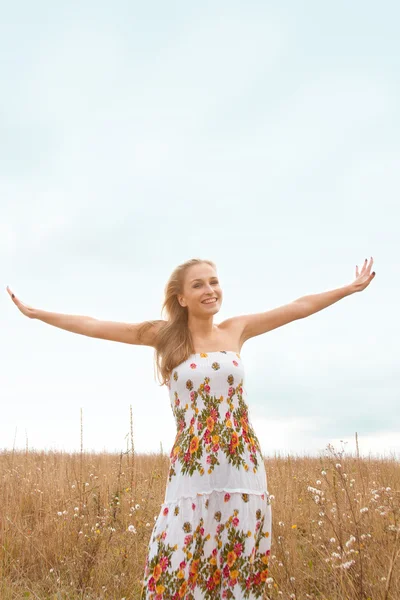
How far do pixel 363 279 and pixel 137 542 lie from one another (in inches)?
A: 148

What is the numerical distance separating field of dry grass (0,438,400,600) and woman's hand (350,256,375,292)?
148 centimetres

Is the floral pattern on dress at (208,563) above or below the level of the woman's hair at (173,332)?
below

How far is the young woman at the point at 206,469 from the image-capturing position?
387 cm

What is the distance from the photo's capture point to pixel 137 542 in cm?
658

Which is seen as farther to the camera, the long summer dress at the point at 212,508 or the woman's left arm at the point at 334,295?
the woman's left arm at the point at 334,295

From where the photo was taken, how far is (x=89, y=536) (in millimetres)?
6336

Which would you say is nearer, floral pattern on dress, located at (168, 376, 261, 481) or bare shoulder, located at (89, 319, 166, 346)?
floral pattern on dress, located at (168, 376, 261, 481)

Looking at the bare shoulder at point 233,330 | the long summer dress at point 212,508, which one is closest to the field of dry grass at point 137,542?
the long summer dress at point 212,508

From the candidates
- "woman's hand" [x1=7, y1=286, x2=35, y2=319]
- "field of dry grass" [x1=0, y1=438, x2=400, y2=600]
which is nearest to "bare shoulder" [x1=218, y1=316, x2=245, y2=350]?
"field of dry grass" [x1=0, y1=438, x2=400, y2=600]

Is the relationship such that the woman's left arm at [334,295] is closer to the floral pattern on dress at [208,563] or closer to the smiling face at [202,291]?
the smiling face at [202,291]

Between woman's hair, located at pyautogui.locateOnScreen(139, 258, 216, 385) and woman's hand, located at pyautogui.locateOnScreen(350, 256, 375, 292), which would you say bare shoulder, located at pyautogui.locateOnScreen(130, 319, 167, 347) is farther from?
woman's hand, located at pyautogui.locateOnScreen(350, 256, 375, 292)

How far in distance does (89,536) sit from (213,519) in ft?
9.51

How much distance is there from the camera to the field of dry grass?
4.90 m

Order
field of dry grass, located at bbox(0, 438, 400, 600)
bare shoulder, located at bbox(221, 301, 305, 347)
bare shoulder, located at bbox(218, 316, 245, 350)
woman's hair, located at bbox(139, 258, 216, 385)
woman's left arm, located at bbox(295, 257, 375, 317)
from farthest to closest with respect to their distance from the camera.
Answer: woman's left arm, located at bbox(295, 257, 375, 317) → field of dry grass, located at bbox(0, 438, 400, 600) → bare shoulder, located at bbox(221, 301, 305, 347) → bare shoulder, located at bbox(218, 316, 245, 350) → woman's hair, located at bbox(139, 258, 216, 385)
